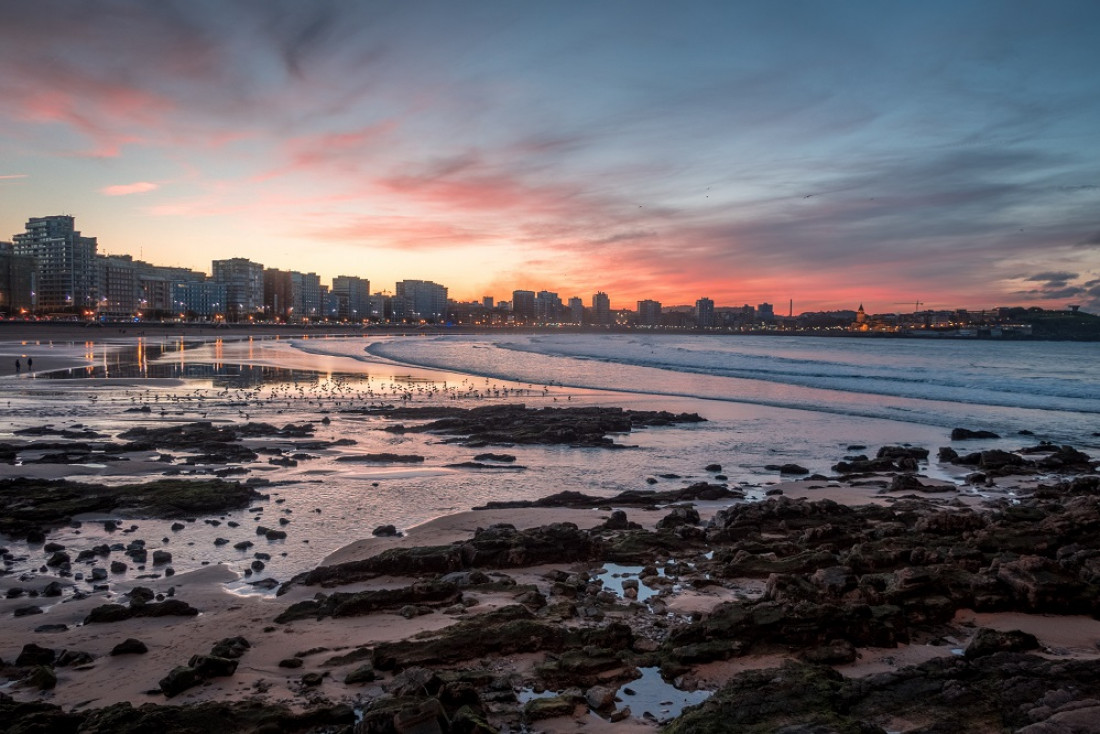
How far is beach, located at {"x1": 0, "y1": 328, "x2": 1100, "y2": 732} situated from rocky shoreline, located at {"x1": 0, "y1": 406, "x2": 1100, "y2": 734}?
4 cm

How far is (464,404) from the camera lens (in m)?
32.6

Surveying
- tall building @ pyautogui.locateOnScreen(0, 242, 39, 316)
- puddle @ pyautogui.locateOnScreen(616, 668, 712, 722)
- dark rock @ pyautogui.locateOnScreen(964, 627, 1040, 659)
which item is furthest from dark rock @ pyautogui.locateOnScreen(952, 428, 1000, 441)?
tall building @ pyautogui.locateOnScreen(0, 242, 39, 316)

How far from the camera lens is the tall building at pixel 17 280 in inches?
7165

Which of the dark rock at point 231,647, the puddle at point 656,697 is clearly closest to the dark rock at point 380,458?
the dark rock at point 231,647

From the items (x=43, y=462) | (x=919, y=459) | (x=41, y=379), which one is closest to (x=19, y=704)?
(x=43, y=462)

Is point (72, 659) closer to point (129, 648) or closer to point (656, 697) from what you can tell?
point (129, 648)

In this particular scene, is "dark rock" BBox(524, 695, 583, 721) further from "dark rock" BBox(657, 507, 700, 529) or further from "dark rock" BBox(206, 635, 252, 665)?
"dark rock" BBox(657, 507, 700, 529)

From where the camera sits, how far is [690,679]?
7309mm

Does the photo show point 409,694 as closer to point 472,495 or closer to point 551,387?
point 472,495

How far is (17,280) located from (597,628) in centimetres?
23597

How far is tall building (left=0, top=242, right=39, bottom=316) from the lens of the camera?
597 ft

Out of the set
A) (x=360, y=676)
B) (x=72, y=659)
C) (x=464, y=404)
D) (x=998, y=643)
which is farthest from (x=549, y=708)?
(x=464, y=404)

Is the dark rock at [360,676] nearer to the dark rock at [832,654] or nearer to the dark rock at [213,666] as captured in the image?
the dark rock at [213,666]

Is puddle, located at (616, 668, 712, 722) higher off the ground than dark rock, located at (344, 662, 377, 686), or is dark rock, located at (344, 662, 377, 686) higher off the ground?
dark rock, located at (344, 662, 377, 686)
